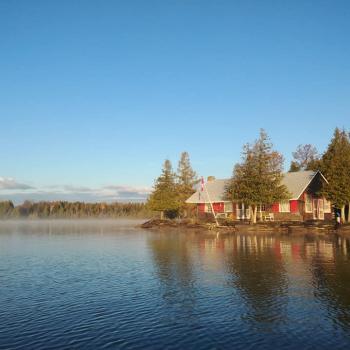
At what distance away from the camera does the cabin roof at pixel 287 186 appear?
66.4m

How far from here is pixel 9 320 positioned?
16906mm

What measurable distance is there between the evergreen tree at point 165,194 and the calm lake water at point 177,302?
175ft

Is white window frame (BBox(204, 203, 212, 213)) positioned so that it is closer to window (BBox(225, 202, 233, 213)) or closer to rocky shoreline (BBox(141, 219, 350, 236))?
window (BBox(225, 202, 233, 213))

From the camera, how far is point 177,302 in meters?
19.7

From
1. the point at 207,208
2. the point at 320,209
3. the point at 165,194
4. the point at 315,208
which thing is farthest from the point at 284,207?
the point at 165,194

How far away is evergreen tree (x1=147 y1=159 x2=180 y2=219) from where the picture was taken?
88062mm

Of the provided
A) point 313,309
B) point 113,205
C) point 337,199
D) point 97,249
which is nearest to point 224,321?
point 313,309

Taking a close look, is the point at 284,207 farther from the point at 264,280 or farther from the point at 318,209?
A: the point at 264,280

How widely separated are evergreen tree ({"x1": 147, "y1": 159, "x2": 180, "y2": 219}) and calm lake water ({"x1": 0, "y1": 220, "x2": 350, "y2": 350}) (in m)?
53.3

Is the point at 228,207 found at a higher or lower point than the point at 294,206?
higher

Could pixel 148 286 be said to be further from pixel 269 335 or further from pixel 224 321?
pixel 269 335

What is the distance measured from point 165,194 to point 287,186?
27.9 m

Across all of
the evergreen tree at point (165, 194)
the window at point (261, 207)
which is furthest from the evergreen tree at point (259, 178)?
the evergreen tree at point (165, 194)

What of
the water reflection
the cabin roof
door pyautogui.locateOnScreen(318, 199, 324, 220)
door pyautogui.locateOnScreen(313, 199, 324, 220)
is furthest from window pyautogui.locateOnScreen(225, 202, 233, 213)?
the water reflection
